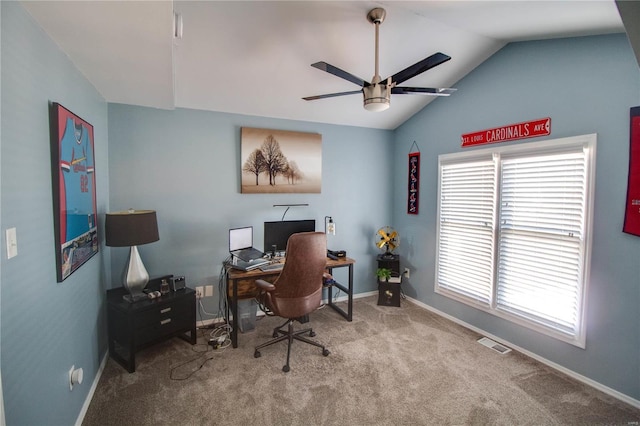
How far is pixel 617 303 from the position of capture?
6.95 ft

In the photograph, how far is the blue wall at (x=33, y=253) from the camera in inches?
45.8

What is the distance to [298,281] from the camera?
2.43 metres

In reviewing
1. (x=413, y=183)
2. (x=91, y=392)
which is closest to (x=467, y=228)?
(x=413, y=183)

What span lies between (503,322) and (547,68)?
92.7 inches

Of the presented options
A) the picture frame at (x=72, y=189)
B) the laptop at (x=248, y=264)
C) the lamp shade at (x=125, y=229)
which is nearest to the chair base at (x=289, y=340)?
the laptop at (x=248, y=264)

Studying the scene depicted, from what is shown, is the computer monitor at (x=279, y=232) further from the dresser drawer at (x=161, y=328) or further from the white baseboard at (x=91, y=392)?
the white baseboard at (x=91, y=392)

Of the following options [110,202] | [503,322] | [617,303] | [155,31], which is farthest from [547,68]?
[110,202]

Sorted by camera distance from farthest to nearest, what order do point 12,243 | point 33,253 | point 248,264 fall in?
1. point 248,264
2. point 33,253
3. point 12,243

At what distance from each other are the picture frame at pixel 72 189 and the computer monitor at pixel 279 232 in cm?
155

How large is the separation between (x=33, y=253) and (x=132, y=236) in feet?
3.16

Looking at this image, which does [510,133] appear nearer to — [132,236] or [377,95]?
[377,95]

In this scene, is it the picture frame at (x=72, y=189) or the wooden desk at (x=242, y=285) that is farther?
the wooden desk at (x=242, y=285)

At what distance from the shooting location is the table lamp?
2.28 meters

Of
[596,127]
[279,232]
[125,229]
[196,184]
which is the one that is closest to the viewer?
[596,127]
